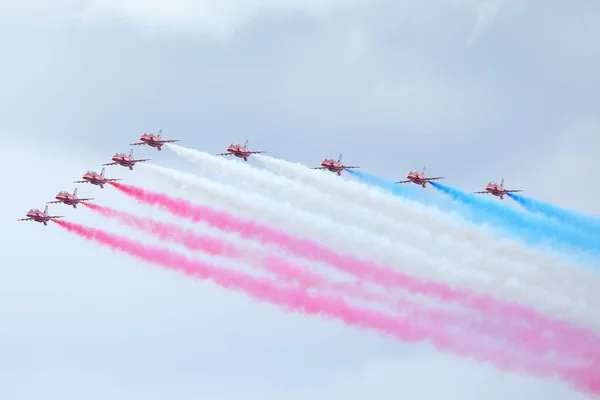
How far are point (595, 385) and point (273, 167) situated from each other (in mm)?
35243

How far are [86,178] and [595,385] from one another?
49.3 metres

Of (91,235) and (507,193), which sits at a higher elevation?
(507,193)

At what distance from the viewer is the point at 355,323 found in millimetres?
119812

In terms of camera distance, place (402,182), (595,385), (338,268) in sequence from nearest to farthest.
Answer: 1. (595,385)
2. (338,268)
3. (402,182)

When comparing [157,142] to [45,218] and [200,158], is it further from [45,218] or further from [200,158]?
[45,218]

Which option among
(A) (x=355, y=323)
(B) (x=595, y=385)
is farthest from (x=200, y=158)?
(B) (x=595, y=385)

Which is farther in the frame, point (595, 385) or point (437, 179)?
point (437, 179)

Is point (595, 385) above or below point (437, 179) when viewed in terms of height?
below

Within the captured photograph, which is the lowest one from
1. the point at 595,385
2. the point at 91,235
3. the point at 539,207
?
the point at 595,385

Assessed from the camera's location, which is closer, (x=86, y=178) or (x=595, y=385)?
(x=595, y=385)

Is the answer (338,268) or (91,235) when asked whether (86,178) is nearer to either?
(91,235)

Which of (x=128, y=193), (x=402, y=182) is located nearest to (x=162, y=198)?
(x=128, y=193)

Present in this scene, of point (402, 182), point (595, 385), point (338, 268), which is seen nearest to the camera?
point (595, 385)

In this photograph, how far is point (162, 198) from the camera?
430 ft
